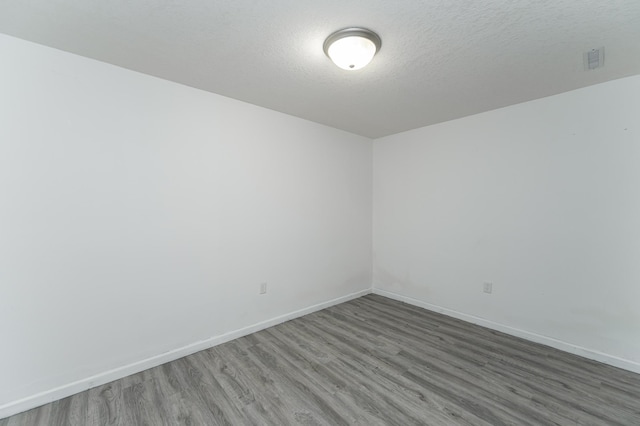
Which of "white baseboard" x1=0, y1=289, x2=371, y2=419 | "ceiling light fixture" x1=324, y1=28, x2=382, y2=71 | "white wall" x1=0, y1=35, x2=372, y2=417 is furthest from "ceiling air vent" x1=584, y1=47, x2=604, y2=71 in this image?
"white baseboard" x1=0, y1=289, x2=371, y2=419

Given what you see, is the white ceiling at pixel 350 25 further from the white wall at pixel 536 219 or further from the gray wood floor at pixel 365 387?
the gray wood floor at pixel 365 387

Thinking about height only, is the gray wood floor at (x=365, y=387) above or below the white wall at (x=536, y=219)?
below

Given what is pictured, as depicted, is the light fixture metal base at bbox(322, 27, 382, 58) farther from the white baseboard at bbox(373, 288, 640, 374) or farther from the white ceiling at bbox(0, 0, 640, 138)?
the white baseboard at bbox(373, 288, 640, 374)

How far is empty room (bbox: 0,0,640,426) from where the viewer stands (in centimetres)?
170

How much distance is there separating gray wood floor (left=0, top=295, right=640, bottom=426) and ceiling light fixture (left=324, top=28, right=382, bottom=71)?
2.36 metres

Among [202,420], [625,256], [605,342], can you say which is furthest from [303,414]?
[625,256]

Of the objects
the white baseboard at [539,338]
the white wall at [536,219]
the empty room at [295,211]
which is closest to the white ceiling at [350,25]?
the empty room at [295,211]

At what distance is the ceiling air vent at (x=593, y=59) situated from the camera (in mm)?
1863

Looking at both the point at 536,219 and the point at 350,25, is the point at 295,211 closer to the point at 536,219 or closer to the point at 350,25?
the point at 350,25

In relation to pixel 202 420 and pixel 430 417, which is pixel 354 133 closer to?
pixel 430 417

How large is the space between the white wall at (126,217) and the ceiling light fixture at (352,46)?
142cm

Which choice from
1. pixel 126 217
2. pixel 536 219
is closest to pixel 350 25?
pixel 126 217

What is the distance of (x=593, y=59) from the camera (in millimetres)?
1955

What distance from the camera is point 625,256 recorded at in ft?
7.44
